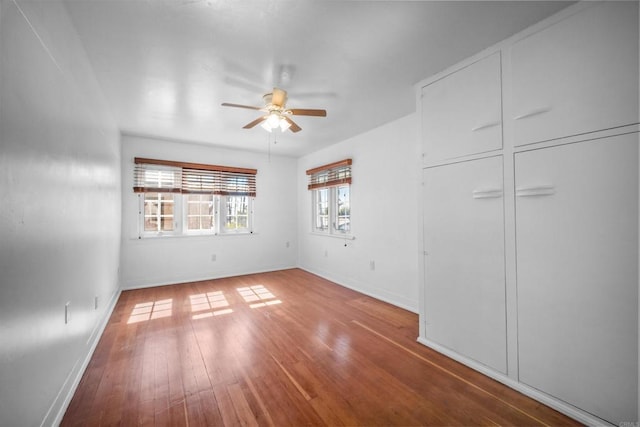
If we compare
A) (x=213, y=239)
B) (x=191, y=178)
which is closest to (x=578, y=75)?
(x=191, y=178)

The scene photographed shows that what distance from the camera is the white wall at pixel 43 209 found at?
107 cm

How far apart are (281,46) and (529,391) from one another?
3.09m

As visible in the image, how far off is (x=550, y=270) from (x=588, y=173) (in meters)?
0.65

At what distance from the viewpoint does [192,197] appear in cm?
484

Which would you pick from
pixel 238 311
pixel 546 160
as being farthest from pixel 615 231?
pixel 238 311

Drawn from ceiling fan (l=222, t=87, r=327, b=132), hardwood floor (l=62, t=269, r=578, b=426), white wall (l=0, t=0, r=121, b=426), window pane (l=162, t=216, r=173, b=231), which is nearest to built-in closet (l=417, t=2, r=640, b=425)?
hardwood floor (l=62, t=269, r=578, b=426)

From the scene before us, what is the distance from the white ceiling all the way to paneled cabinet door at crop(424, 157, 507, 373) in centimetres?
97

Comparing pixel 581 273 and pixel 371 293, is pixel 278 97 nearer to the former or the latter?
pixel 581 273

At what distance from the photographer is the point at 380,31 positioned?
189 cm

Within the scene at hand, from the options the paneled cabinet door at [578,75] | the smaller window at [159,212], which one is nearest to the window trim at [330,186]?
the smaller window at [159,212]

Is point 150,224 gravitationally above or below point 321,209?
below

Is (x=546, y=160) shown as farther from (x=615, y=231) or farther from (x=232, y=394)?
(x=232, y=394)

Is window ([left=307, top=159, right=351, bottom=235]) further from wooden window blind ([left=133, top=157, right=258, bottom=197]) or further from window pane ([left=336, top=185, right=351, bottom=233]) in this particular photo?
wooden window blind ([left=133, top=157, right=258, bottom=197])

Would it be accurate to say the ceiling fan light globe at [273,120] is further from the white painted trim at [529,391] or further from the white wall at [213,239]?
the white wall at [213,239]
